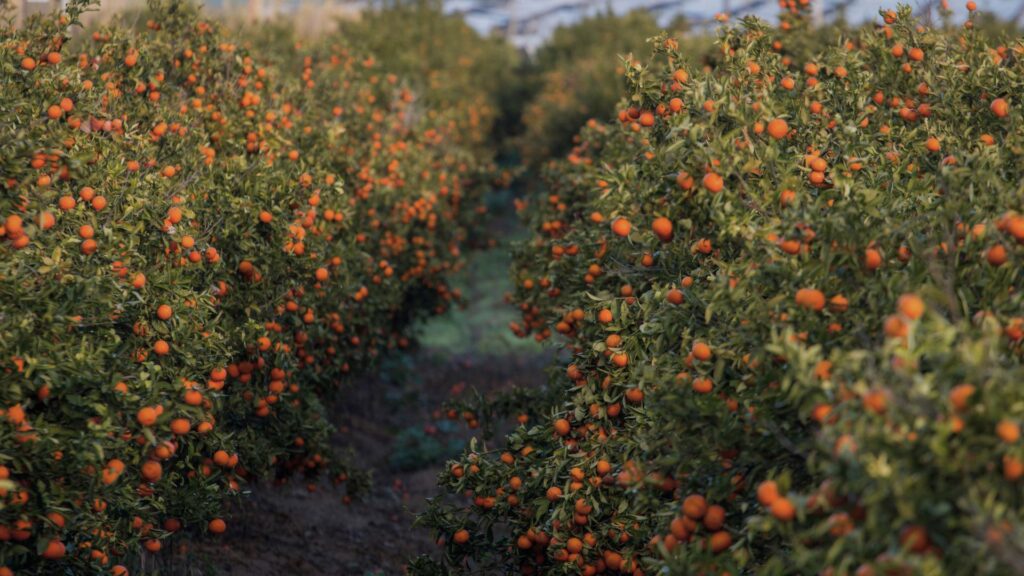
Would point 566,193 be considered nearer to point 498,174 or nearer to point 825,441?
point 498,174

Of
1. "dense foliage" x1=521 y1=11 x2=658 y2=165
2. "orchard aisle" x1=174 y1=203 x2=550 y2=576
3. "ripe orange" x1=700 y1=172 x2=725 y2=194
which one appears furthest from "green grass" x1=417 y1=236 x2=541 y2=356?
"ripe orange" x1=700 y1=172 x2=725 y2=194

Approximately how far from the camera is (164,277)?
408cm

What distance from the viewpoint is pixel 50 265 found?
11.6 feet

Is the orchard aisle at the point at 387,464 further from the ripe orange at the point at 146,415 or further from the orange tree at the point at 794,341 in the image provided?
the ripe orange at the point at 146,415

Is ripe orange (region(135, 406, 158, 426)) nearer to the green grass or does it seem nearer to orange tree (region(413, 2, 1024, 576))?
orange tree (region(413, 2, 1024, 576))

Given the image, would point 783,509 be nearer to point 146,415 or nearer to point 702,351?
point 702,351

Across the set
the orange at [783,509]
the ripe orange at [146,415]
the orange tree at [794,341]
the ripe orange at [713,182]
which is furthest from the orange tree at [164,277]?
the orange at [783,509]

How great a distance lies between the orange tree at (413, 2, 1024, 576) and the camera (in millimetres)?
2312

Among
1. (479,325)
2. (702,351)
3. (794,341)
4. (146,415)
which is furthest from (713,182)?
(479,325)

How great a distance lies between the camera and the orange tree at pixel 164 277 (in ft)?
11.3

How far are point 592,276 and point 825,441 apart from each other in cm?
277

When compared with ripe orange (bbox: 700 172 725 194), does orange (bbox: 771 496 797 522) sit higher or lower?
lower

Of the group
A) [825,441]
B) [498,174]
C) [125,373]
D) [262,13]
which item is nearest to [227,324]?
[125,373]

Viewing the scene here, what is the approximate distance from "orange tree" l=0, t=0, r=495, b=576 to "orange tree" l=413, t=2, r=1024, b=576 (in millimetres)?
1346
